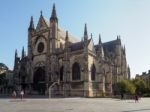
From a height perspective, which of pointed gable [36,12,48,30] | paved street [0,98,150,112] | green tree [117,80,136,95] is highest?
pointed gable [36,12,48,30]

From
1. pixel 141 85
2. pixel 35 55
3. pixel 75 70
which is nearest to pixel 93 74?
pixel 75 70

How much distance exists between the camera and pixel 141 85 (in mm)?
67000

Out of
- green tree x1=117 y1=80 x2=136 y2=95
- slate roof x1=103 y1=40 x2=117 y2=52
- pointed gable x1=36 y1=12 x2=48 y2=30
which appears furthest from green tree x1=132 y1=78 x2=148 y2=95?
pointed gable x1=36 y1=12 x2=48 y2=30

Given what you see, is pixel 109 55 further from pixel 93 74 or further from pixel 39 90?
pixel 39 90

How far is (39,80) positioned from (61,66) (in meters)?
6.99

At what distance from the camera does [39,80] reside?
5547 cm

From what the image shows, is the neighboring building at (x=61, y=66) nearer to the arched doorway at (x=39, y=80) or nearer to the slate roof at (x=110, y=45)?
the arched doorway at (x=39, y=80)

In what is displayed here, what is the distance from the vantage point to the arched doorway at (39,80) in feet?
177

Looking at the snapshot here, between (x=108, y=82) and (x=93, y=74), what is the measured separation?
7494mm

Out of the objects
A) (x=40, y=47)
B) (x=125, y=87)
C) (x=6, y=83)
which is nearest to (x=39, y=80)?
(x=40, y=47)

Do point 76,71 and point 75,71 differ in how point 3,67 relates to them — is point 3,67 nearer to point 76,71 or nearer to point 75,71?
point 75,71

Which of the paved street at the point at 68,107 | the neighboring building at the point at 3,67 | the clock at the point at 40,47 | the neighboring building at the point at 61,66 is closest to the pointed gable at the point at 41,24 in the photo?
the neighboring building at the point at 61,66

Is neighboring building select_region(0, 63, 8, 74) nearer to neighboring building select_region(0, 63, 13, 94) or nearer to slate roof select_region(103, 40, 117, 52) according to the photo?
neighboring building select_region(0, 63, 13, 94)

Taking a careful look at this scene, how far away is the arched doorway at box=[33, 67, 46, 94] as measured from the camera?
177ft
